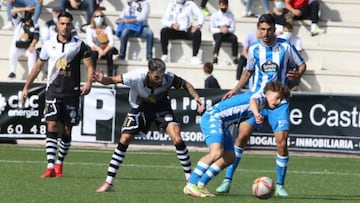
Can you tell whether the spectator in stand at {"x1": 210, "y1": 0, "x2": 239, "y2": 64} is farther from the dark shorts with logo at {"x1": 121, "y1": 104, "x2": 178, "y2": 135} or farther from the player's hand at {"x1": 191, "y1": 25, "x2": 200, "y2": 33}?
the dark shorts with logo at {"x1": 121, "y1": 104, "x2": 178, "y2": 135}

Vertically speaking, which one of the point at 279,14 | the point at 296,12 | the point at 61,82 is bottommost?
the point at 296,12

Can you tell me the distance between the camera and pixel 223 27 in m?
25.7

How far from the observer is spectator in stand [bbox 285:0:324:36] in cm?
2686

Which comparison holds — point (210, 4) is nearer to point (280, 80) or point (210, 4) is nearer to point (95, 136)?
point (95, 136)

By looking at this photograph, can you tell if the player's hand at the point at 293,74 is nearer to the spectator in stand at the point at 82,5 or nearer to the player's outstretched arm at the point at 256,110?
the player's outstretched arm at the point at 256,110

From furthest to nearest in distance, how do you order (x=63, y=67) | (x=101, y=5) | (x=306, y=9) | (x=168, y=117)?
(x=101, y=5), (x=306, y=9), (x=63, y=67), (x=168, y=117)

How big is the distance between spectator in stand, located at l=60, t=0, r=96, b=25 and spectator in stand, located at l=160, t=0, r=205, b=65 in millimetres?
2057

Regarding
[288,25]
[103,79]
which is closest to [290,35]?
[288,25]

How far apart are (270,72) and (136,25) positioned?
40.9 feet

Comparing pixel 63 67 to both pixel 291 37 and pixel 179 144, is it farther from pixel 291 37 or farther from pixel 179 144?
pixel 291 37

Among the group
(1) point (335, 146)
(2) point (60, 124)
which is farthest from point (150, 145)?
(2) point (60, 124)

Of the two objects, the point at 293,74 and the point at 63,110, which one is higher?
the point at 293,74

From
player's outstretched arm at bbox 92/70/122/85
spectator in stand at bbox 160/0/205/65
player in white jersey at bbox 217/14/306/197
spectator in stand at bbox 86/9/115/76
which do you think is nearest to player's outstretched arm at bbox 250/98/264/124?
player in white jersey at bbox 217/14/306/197

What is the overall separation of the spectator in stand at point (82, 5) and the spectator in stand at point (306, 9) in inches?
197
